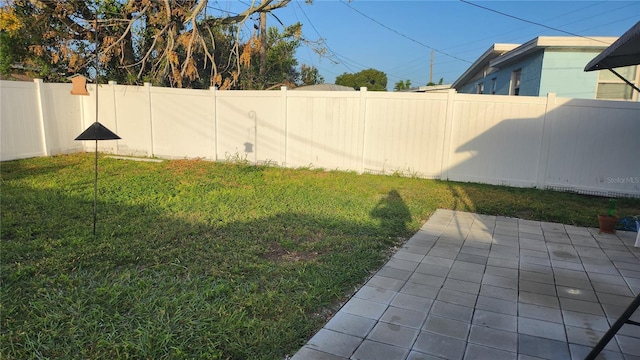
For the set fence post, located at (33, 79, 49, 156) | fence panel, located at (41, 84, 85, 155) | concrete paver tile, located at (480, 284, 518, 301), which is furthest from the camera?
fence panel, located at (41, 84, 85, 155)

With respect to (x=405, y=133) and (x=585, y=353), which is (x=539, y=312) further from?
(x=405, y=133)

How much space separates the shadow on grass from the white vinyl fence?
324 centimetres

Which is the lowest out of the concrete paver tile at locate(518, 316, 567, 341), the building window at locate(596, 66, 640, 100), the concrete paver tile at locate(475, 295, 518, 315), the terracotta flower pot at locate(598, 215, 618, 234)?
the concrete paver tile at locate(475, 295, 518, 315)

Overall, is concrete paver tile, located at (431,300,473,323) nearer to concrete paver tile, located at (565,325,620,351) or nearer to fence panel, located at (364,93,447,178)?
concrete paver tile, located at (565,325,620,351)

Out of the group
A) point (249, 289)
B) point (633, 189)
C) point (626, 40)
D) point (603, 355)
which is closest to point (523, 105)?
point (633, 189)

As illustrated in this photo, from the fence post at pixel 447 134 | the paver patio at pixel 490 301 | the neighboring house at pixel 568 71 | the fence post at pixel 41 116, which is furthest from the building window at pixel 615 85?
the fence post at pixel 41 116

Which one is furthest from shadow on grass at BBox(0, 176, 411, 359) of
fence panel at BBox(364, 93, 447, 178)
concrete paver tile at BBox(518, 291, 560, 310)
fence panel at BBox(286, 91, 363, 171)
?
fence panel at BBox(286, 91, 363, 171)

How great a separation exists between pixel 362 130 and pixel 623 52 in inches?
227

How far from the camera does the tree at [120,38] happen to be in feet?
33.9

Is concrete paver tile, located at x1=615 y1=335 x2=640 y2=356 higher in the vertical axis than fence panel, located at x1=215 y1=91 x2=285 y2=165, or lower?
lower

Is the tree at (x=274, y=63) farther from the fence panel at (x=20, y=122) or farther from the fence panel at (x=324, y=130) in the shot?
the fence panel at (x=20, y=122)

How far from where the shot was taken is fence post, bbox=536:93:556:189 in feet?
23.1

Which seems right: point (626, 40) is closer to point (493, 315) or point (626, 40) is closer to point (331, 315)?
point (493, 315)

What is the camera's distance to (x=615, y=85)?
870cm
